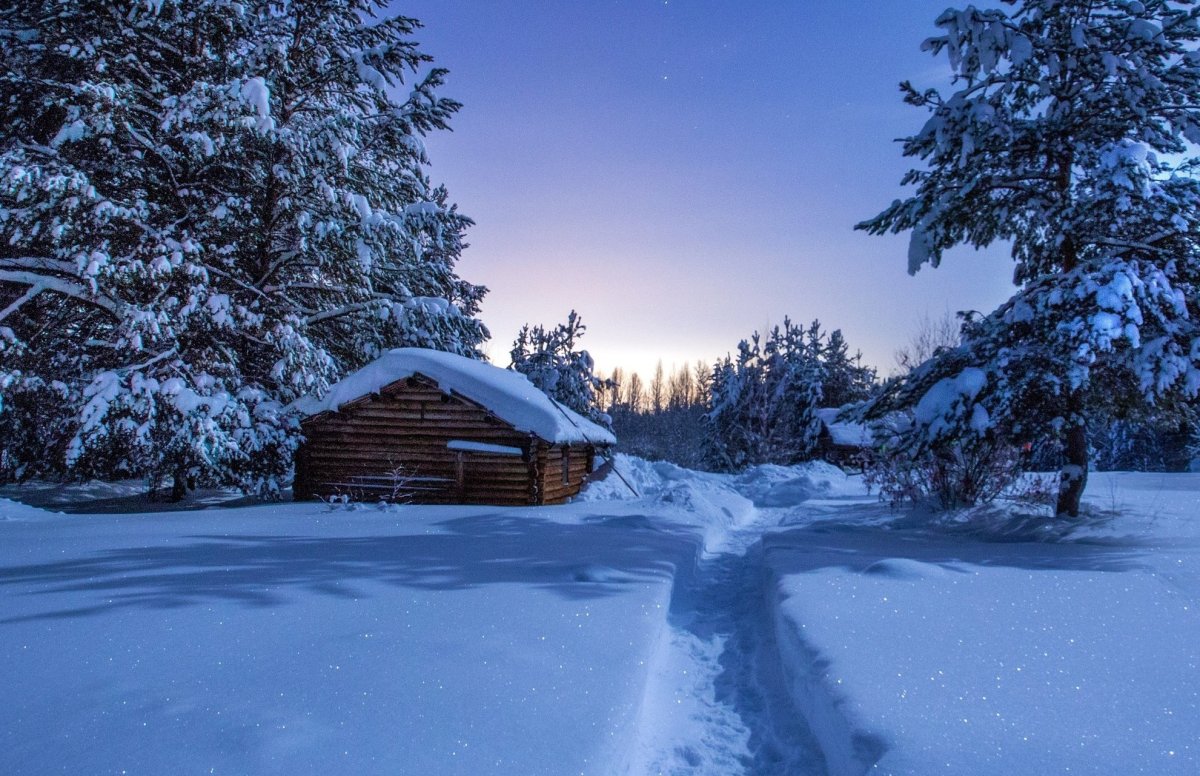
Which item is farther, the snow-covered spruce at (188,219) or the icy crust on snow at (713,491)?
the icy crust on snow at (713,491)

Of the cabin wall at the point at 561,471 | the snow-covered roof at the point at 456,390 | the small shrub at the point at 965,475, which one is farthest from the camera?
the cabin wall at the point at 561,471

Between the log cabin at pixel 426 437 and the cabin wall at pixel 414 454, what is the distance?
0.09 feet

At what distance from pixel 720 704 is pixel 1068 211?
10120 mm

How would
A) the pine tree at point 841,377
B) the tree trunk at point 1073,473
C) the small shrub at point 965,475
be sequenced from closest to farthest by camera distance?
1. the tree trunk at point 1073,473
2. the small shrub at point 965,475
3. the pine tree at point 841,377

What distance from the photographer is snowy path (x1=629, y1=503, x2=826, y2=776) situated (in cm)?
345

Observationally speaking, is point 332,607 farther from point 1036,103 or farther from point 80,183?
point 1036,103

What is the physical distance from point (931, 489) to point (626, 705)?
39.6ft

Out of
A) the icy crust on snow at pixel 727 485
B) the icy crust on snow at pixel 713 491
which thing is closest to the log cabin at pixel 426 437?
the icy crust on snow at pixel 713 491

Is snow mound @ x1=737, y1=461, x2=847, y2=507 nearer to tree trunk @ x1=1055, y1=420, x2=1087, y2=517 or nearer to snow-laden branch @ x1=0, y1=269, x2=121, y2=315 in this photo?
tree trunk @ x1=1055, y1=420, x2=1087, y2=517

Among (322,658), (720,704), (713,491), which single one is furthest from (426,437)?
(720,704)

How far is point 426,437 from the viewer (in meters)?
15.7

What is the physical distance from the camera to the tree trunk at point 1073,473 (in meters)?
10.1

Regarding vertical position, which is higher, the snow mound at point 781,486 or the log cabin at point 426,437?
the log cabin at point 426,437

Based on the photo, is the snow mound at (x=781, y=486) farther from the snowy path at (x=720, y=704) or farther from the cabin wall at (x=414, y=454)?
the snowy path at (x=720, y=704)
